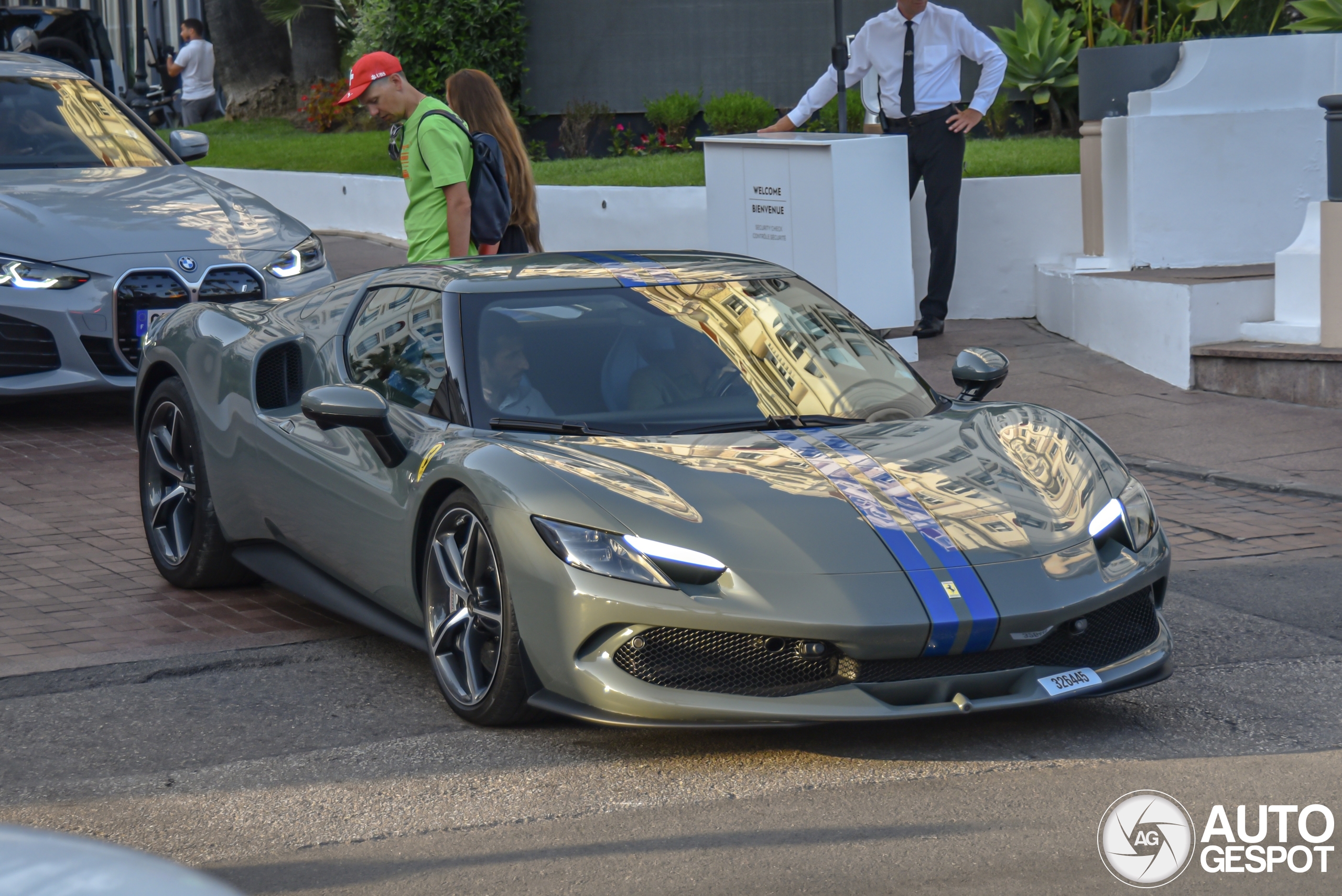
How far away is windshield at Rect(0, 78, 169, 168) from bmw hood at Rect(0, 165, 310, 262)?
0.20 meters

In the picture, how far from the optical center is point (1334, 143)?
9.35 meters

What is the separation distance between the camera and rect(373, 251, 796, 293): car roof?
17.7ft

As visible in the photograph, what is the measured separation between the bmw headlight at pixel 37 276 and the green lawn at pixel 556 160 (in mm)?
6526

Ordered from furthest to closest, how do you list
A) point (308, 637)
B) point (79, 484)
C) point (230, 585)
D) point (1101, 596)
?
point (79, 484) < point (230, 585) < point (308, 637) < point (1101, 596)

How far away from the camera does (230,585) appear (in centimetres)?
632

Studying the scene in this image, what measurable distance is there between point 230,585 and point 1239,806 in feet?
12.4

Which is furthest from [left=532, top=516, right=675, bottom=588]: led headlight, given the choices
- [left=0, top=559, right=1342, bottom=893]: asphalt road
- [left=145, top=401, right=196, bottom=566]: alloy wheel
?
[left=145, top=401, right=196, bottom=566]: alloy wheel

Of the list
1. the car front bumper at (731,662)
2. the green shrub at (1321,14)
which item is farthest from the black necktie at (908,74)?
the car front bumper at (731,662)

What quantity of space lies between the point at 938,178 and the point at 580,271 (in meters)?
6.05

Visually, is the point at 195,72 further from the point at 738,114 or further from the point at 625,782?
the point at 625,782

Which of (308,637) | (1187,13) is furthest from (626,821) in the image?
(1187,13)

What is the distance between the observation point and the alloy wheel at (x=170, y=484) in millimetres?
6312

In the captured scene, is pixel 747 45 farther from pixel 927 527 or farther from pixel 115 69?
pixel 927 527

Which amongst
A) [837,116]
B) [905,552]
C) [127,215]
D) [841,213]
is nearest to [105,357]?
[127,215]
